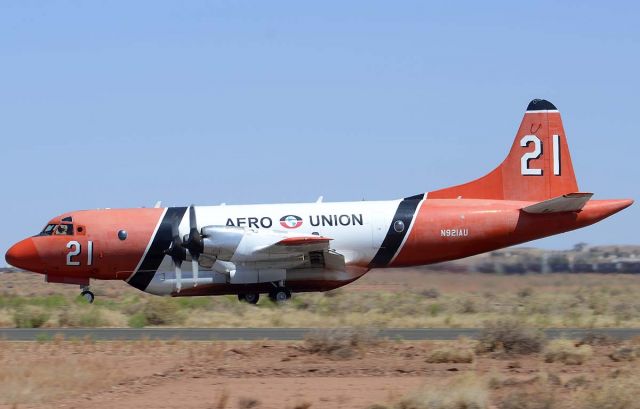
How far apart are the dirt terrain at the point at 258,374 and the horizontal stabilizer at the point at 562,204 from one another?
1136cm

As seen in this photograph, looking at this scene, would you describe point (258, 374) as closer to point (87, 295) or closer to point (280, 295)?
point (280, 295)

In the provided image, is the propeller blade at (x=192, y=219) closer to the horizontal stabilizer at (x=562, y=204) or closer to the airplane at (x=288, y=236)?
the airplane at (x=288, y=236)

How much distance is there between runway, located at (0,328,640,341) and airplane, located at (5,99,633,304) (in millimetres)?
5127

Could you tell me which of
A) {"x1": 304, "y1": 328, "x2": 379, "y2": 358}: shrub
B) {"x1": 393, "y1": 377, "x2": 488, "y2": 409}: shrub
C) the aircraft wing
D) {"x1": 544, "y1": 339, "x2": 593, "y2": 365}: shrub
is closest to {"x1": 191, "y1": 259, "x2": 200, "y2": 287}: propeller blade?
the aircraft wing

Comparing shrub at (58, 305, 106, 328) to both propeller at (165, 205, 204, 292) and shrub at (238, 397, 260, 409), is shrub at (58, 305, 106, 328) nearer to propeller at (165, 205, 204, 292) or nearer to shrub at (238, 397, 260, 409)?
propeller at (165, 205, 204, 292)

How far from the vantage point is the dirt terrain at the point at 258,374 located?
47.0ft

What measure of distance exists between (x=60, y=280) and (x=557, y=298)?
58.1 ft

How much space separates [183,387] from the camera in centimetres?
1555

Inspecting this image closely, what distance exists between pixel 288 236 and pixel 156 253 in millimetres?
4252

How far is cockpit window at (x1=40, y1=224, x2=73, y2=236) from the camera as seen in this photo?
3098 centimetres

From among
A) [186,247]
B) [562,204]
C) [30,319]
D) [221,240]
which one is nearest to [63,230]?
[186,247]

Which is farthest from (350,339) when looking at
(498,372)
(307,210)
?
(307,210)

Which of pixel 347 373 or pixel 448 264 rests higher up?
pixel 448 264

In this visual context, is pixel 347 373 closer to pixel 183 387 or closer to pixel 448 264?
pixel 183 387
